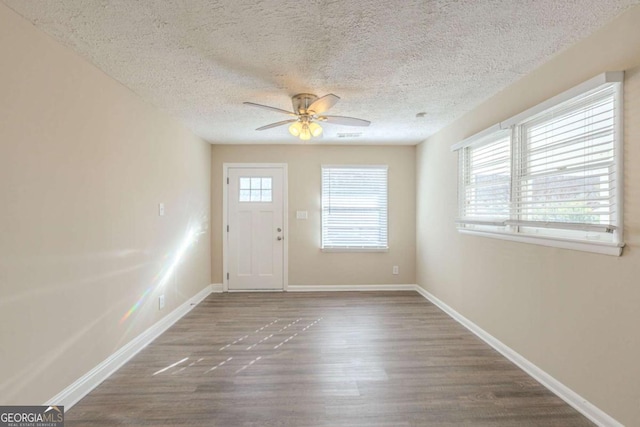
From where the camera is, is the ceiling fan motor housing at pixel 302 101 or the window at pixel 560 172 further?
the ceiling fan motor housing at pixel 302 101

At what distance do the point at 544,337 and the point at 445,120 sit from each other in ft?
7.98

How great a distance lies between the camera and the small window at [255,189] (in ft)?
15.9

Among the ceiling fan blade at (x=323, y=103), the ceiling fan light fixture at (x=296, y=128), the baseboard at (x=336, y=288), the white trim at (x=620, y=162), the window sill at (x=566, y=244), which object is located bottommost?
the baseboard at (x=336, y=288)

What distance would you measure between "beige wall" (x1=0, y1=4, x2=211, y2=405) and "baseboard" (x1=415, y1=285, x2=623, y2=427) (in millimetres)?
3282

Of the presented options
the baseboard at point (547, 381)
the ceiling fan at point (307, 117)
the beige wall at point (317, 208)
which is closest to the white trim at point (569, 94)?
the ceiling fan at point (307, 117)

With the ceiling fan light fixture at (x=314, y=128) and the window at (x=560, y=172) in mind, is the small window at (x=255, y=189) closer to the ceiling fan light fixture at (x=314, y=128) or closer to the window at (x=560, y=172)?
the ceiling fan light fixture at (x=314, y=128)

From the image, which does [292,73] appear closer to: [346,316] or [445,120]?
[445,120]

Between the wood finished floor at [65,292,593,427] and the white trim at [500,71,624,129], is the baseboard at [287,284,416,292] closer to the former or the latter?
the wood finished floor at [65,292,593,427]

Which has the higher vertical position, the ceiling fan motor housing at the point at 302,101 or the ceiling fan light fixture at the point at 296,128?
the ceiling fan motor housing at the point at 302,101

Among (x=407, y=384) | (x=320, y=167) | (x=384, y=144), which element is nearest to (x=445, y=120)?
(x=384, y=144)

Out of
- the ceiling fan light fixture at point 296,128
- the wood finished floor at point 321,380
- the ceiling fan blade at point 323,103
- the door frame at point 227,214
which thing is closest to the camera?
the wood finished floor at point 321,380

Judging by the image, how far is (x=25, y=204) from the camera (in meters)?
1.66

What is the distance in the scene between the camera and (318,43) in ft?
6.38

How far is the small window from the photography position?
4.85 m
